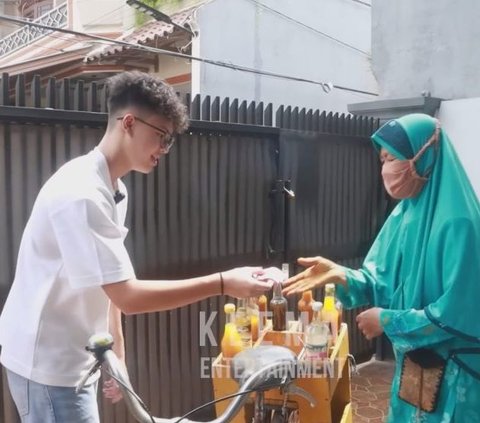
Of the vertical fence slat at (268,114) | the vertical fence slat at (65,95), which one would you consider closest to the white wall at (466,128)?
the vertical fence slat at (268,114)

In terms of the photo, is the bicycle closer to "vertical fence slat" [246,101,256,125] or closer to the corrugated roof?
"vertical fence slat" [246,101,256,125]

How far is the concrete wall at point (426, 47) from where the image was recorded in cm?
457

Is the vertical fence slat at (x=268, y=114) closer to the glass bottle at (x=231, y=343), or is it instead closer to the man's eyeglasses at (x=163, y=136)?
the glass bottle at (x=231, y=343)

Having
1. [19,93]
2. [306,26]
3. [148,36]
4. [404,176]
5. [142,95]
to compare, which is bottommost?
[404,176]

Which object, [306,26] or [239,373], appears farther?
[306,26]

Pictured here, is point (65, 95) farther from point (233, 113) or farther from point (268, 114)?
point (268, 114)

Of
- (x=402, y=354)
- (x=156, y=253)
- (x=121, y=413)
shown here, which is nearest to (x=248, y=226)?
(x=156, y=253)

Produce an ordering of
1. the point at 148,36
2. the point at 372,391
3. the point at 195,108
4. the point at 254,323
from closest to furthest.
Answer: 1. the point at 254,323
2. the point at 195,108
3. the point at 372,391
4. the point at 148,36

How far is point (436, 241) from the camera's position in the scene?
77.5 inches

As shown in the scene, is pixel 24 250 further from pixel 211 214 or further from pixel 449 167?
pixel 211 214

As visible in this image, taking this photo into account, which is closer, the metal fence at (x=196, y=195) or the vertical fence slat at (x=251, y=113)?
the metal fence at (x=196, y=195)

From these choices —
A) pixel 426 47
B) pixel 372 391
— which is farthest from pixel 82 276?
pixel 426 47

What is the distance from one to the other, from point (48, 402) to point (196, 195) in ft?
6.95

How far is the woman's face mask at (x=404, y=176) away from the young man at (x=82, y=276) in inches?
27.9
